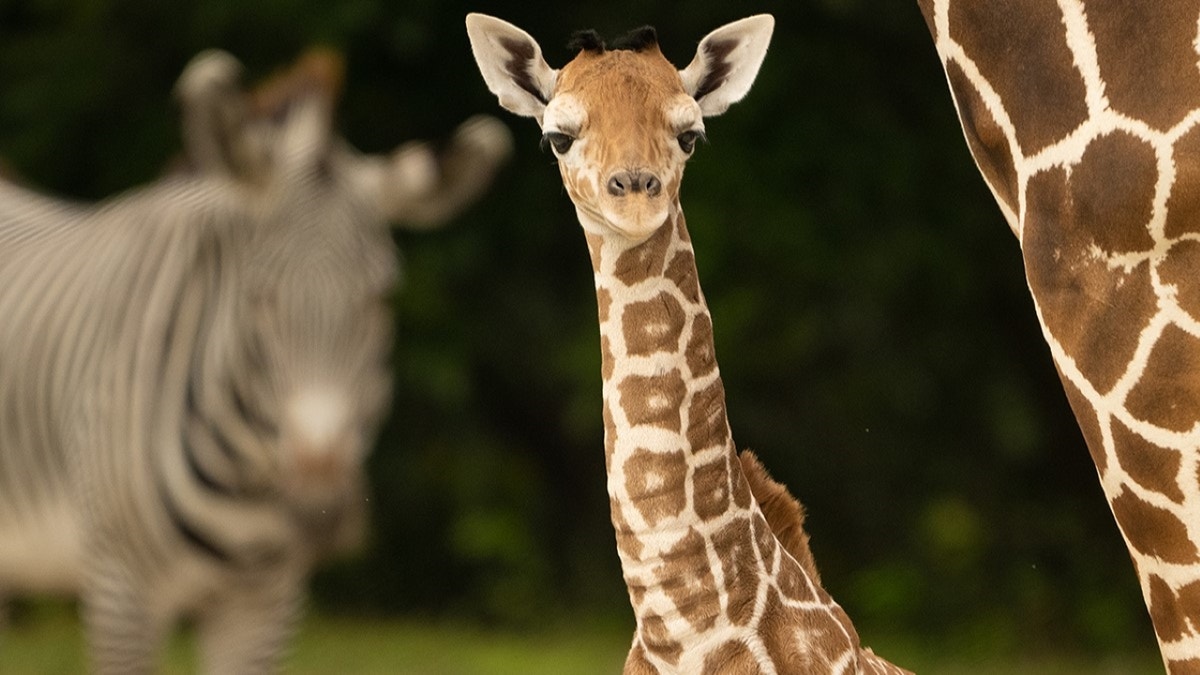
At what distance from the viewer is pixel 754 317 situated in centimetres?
822

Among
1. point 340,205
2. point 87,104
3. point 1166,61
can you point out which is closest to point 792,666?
point 1166,61

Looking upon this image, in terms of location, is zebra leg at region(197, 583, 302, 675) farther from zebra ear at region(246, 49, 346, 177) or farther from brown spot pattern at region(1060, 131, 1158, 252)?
brown spot pattern at region(1060, 131, 1158, 252)

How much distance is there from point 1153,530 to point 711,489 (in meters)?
0.77

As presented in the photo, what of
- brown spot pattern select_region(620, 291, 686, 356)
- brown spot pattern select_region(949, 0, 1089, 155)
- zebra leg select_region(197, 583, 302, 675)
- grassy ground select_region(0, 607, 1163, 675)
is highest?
brown spot pattern select_region(949, 0, 1089, 155)

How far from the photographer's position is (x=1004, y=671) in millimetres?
7648

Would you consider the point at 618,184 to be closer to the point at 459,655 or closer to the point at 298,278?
the point at 298,278

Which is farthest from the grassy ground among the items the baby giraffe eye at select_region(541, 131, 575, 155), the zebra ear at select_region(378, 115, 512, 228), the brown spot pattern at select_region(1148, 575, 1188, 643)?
the brown spot pattern at select_region(1148, 575, 1188, 643)

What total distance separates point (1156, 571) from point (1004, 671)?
5186 mm

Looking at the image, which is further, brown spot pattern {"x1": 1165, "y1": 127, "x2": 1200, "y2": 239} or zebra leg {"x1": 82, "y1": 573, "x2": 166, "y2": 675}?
zebra leg {"x1": 82, "y1": 573, "x2": 166, "y2": 675}

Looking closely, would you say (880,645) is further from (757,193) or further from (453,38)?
(453,38)

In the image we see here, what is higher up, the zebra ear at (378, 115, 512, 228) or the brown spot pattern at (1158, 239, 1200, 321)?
the brown spot pattern at (1158, 239, 1200, 321)

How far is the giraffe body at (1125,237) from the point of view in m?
2.51

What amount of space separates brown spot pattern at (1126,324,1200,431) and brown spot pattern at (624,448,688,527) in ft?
2.61

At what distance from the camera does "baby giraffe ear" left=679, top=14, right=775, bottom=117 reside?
325 cm
